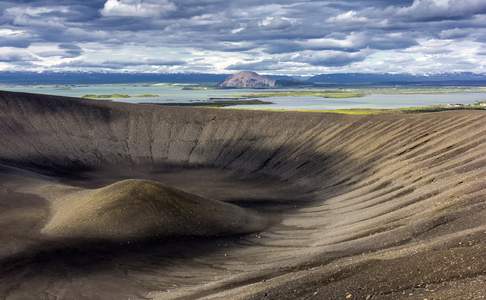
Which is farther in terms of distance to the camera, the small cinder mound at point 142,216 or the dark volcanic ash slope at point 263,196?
the small cinder mound at point 142,216

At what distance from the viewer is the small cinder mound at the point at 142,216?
141 feet

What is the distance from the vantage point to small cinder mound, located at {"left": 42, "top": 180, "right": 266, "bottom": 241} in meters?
43.1

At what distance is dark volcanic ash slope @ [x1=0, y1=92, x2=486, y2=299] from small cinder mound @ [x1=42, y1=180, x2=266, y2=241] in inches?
47.4

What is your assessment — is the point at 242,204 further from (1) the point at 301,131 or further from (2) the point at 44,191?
(1) the point at 301,131

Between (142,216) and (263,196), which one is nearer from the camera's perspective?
(142,216)

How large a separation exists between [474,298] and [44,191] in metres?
48.9

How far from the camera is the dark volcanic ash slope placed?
2491 centimetres

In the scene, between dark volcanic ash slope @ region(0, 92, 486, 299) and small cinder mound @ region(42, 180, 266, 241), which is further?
small cinder mound @ region(42, 180, 266, 241)

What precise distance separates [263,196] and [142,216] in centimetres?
2074

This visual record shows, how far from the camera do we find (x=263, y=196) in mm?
62688

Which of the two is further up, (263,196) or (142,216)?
(142,216)

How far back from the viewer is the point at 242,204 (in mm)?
57625

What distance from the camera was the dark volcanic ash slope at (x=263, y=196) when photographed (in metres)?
24.9

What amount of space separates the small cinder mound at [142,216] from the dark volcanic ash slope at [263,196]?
1.20 metres
